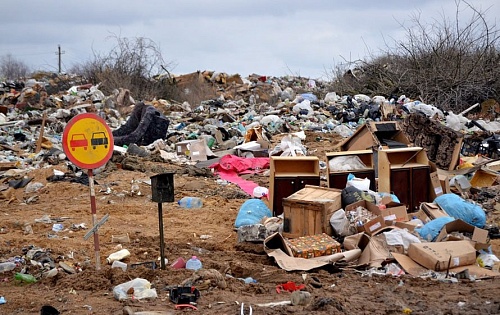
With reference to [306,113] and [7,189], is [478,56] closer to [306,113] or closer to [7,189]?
[306,113]

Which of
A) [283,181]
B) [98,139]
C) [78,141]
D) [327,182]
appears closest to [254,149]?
[327,182]

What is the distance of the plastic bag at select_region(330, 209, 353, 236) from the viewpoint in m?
6.18

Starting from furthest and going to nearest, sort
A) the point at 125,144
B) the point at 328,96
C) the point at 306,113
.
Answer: the point at 328,96, the point at 306,113, the point at 125,144

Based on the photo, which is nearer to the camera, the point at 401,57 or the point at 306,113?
the point at 306,113

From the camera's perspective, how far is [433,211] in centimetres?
666

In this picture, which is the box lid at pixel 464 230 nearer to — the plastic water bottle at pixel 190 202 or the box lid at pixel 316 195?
the box lid at pixel 316 195

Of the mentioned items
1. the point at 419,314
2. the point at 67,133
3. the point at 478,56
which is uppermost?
the point at 478,56

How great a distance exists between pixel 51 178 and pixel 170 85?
1448 centimetres

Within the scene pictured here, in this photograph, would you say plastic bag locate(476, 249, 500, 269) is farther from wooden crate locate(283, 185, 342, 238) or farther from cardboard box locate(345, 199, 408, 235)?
wooden crate locate(283, 185, 342, 238)

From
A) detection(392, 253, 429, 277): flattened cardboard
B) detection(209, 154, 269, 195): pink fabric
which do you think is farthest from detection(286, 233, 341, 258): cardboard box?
detection(209, 154, 269, 195): pink fabric

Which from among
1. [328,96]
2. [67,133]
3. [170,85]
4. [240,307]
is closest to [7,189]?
[67,133]

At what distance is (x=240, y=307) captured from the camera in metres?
4.18

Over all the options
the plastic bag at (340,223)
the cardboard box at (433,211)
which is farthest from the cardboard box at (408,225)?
the plastic bag at (340,223)

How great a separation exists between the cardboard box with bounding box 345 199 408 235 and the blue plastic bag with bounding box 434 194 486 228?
1.78 ft
